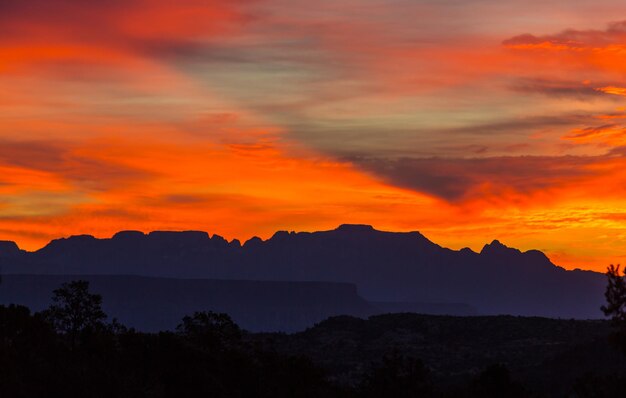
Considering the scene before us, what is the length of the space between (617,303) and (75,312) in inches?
1772

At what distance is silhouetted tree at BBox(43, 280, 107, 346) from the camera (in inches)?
3169

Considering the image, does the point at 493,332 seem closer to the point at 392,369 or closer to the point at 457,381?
the point at 457,381

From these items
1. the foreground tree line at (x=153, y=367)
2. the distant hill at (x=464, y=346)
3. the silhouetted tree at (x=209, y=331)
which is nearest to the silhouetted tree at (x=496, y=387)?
the foreground tree line at (x=153, y=367)

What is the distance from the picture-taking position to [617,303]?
181 ft

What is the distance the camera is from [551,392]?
113 meters

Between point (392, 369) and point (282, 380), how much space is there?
8962 millimetres

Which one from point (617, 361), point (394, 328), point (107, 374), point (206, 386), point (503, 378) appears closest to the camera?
point (107, 374)

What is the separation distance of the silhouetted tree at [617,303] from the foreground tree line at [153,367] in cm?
581

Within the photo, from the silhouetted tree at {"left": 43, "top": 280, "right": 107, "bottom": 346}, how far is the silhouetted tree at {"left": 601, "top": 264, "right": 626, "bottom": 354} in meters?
42.0

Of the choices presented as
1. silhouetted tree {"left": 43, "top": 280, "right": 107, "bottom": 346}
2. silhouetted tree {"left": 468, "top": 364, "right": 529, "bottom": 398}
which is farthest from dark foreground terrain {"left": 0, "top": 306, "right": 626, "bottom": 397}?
silhouetted tree {"left": 43, "top": 280, "right": 107, "bottom": 346}

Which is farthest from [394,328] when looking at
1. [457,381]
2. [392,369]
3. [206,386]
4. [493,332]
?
[206,386]

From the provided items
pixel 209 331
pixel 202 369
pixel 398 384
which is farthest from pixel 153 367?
pixel 398 384

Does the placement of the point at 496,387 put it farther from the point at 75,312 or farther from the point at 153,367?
the point at 75,312

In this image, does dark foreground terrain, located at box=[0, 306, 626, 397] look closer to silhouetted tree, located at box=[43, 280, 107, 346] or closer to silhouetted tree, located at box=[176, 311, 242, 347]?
silhouetted tree, located at box=[176, 311, 242, 347]
